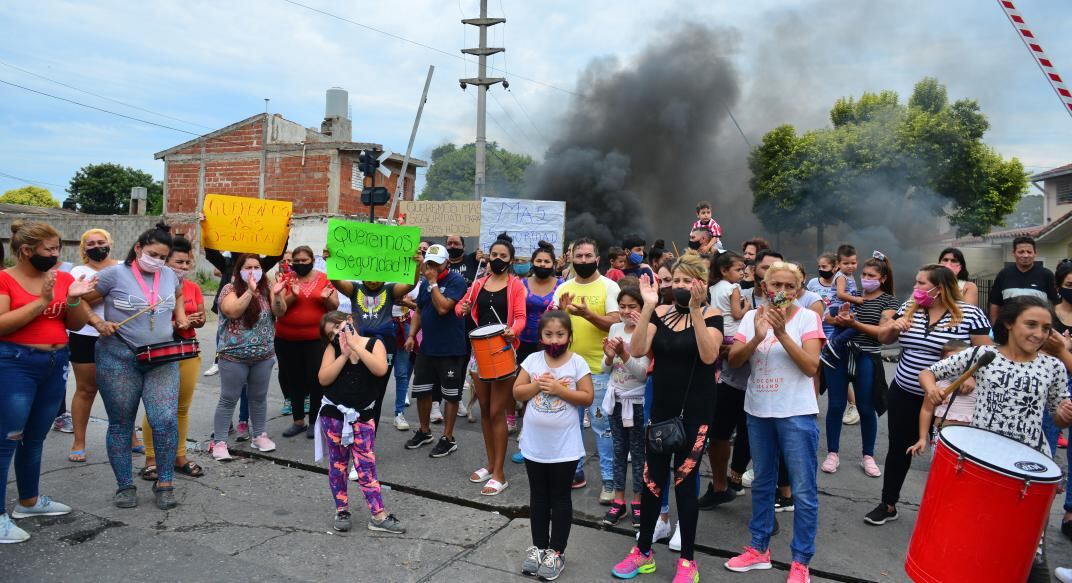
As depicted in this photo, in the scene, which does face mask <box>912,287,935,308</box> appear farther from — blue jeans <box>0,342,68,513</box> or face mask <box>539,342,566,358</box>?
blue jeans <box>0,342,68,513</box>

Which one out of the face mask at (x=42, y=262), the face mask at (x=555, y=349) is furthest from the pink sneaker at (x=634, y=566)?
Result: the face mask at (x=42, y=262)

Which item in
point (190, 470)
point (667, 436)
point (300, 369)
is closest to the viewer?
point (667, 436)

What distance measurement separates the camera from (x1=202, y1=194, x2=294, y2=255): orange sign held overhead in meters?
6.07

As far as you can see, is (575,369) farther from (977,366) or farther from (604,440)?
(977,366)

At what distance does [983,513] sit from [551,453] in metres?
2.10

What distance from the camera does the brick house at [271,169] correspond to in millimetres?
28009

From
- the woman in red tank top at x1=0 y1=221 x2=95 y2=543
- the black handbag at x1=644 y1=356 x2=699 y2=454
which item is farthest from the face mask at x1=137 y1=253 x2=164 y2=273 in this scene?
the black handbag at x1=644 y1=356 x2=699 y2=454

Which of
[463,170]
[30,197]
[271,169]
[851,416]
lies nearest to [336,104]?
[271,169]

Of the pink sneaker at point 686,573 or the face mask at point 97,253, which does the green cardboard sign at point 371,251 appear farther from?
the pink sneaker at point 686,573

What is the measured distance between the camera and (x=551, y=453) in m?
3.98

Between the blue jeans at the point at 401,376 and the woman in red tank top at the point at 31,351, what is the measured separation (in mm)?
3129

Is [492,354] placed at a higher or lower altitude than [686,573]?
higher

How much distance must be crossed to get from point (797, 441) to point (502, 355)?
225cm

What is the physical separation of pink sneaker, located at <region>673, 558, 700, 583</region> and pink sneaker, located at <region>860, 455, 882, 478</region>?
8.79 feet
